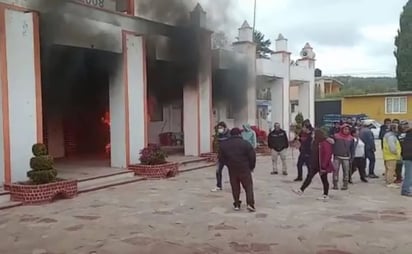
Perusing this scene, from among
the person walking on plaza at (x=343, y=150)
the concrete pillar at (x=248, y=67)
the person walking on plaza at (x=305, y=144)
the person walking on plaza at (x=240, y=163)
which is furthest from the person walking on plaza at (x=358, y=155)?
the concrete pillar at (x=248, y=67)

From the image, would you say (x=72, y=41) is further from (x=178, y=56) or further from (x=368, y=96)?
(x=368, y=96)

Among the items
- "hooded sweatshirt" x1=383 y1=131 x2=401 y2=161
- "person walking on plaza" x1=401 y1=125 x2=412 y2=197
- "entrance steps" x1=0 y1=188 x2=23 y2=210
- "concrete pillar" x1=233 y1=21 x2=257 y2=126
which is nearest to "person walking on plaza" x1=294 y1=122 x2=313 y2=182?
"hooded sweatshirt" x1=383 y1=131 x2=401 y2=161

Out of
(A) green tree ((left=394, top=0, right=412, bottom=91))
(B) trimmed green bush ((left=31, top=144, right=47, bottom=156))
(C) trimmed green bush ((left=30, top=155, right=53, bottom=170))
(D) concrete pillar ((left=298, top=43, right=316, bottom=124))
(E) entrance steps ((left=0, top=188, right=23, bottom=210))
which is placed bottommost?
(E) entrance steps ((left=0, top=188, right=23, bottom=210))

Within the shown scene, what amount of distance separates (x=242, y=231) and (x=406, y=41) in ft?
113

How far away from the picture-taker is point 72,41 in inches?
407

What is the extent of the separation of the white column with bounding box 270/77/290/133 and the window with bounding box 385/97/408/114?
16.0m

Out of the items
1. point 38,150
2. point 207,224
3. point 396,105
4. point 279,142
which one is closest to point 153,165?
point 279,142

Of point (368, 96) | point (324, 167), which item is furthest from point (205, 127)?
point (368, 96)

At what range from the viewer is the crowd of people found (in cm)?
780

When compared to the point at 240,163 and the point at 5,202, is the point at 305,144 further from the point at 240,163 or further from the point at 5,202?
the point at 5,202

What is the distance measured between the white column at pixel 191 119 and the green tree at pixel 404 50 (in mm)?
26389

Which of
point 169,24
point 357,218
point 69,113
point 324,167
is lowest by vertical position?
point 357,218

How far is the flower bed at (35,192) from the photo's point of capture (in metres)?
8.58

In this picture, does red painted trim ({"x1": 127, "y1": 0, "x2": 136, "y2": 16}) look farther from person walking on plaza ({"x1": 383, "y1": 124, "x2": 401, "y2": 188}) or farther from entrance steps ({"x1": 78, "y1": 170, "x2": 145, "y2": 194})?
person walking on plaza ({"x1": 383, "y1": 124, "x2": 401, "y2": 188})
